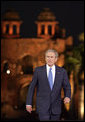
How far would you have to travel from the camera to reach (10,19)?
4153 cm

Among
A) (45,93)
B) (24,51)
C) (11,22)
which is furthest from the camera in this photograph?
(11,22)

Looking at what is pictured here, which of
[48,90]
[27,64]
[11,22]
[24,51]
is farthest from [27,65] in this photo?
[48,90]

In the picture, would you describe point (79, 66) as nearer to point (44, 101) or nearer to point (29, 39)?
point (29, 39)

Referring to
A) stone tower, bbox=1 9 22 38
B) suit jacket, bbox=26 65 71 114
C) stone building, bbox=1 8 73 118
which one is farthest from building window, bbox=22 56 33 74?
suit jacket, bbox=26 65 71 114

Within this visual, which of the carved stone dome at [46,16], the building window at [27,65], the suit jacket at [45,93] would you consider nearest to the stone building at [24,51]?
the building window at [27,65]

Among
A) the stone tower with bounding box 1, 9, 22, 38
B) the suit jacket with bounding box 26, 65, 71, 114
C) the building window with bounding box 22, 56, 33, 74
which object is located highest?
the stone tower with bounding box 1, 9, 22, 38

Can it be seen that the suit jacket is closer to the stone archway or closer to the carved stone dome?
the stone archway

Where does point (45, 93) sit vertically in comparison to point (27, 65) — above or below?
above

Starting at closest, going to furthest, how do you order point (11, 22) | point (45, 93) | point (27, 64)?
point (45, 93), point (27, 64), point (11, 22)

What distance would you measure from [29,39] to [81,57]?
4251mm

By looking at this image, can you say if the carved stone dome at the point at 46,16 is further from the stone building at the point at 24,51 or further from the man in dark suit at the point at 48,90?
the man in dark suit at the point at 48,90

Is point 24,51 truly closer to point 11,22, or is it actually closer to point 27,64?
point 27,64

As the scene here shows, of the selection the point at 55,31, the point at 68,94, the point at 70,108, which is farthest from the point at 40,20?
the point at 68,94

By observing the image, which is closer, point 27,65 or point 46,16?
point 27,65
